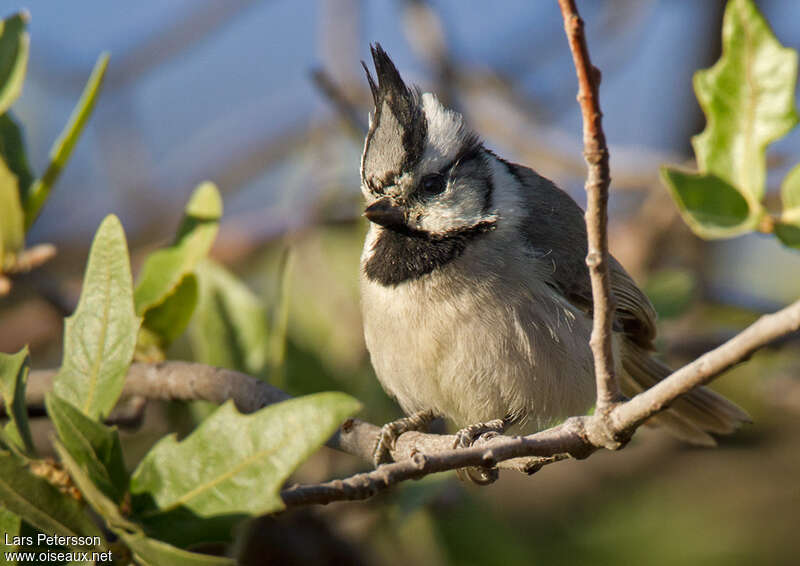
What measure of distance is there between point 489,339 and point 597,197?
100cm

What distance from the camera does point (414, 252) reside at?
254 centimetres

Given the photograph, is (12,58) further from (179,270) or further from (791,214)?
(791,214)

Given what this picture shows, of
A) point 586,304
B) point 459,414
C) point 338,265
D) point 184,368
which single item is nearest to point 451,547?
point 459,414

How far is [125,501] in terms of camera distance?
154cm

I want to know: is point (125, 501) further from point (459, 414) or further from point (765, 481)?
point (765, 481)

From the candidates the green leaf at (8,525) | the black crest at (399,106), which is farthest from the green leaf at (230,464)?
the black crest at (399,106)

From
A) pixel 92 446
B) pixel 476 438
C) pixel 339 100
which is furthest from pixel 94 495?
pixel 339 100

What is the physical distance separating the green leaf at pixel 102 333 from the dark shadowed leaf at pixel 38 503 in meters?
0.21

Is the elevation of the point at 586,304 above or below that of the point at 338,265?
above

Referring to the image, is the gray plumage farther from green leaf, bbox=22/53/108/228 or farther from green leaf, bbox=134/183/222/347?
green leaf, bbox=22/53/108/228

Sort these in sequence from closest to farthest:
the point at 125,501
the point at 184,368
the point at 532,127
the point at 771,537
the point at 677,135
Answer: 1. the point at 125,501
2. the point at 184,368
3. the point at 771,537
4. the point at 532,127
5. the point at 677,135

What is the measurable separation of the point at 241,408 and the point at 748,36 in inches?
57.0

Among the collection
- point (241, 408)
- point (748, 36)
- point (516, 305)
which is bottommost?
point (241, 408)

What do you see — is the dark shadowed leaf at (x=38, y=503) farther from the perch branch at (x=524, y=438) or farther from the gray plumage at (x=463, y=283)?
the gray plumage at (x=463, y=283)
